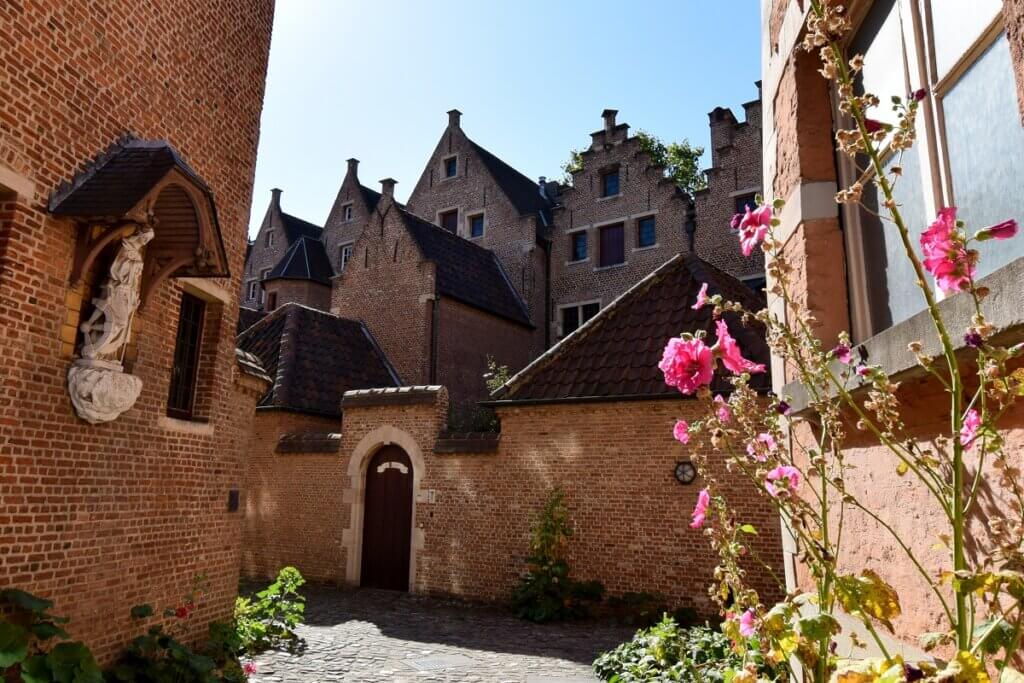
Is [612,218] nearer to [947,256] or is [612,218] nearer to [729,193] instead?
[729,193]

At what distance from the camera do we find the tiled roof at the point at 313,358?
15.6m

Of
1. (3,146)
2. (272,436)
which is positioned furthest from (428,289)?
(3,146)

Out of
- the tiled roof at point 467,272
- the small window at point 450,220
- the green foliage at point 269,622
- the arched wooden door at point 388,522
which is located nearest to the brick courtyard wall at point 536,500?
the arched wooden door at point 388,522

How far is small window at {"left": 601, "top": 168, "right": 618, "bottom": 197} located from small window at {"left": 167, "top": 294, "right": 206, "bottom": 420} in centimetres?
1723

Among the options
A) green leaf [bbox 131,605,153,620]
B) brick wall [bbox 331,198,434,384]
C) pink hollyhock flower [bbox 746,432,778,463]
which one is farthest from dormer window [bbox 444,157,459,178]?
pink hollyhock flower [bbox 746,432,778,463]

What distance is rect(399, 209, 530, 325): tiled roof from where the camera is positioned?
20719mm

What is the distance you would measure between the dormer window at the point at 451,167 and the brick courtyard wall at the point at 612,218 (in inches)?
208

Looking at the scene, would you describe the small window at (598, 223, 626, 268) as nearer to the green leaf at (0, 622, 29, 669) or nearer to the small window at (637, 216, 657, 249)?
the small window at (637, 216, 657, 249)

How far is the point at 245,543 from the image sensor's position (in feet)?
47.6

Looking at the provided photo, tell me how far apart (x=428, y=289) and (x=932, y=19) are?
17.4m

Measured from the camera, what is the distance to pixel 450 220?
26.8 m

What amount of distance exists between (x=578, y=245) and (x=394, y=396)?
11.9 metres

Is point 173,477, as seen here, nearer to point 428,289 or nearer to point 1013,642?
point 1013,642

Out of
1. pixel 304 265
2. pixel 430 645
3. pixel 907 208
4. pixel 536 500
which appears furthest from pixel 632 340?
pixel 304 265
